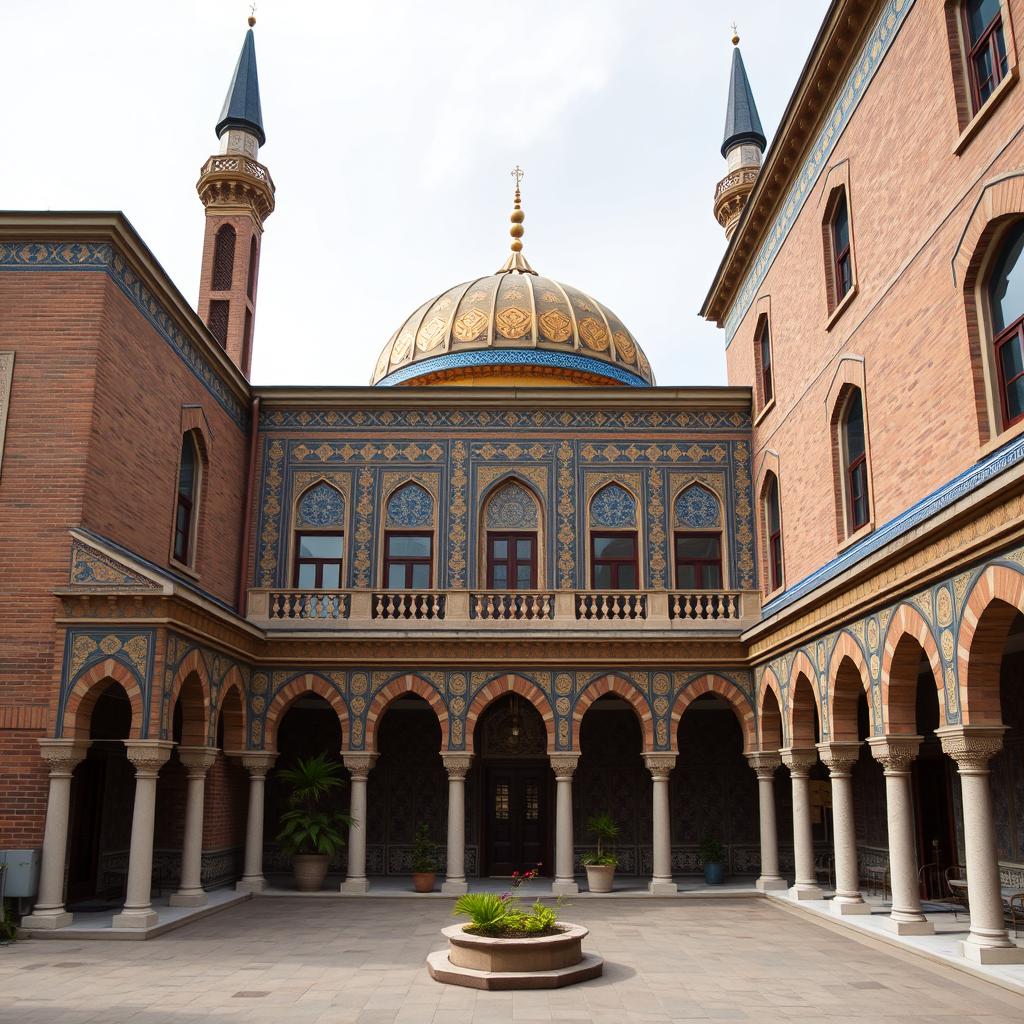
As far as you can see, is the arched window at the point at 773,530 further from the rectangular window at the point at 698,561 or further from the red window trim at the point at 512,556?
the red window trim at the point at 512,556

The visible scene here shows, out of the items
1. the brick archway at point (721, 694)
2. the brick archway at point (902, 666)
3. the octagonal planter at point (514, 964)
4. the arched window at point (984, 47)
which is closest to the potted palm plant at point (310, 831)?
the brick archway at point (721, 694)

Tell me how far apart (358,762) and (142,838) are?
5.41m

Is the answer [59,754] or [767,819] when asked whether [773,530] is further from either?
[59,754]

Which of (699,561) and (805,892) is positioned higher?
(699,561)

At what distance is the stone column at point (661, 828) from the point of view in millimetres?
19109

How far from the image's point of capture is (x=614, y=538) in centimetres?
2216

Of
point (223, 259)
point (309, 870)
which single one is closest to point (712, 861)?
point (309, 870)

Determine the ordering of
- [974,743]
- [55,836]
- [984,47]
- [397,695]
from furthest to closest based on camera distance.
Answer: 1. [397,695]
2. [55,836]
3. [984,47]
4. [974,743]

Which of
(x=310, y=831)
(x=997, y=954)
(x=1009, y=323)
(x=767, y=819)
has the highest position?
(x=1009, y=323)

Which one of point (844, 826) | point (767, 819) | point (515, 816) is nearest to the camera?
point (844, 826)

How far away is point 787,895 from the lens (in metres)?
18.0

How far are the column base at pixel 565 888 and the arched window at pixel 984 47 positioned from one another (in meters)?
13.6

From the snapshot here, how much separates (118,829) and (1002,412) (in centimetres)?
1538

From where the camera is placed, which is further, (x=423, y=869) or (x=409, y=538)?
(x=409, y=538)
